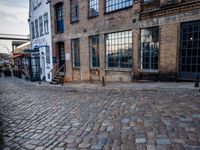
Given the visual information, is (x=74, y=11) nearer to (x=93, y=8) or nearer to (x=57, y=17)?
(x=93, y=8)

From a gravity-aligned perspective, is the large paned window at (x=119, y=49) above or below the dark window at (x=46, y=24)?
below

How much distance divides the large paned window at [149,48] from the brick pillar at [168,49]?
0.41 m

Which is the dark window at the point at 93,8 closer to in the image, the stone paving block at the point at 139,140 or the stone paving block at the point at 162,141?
the stone paving block at the point at 139,140

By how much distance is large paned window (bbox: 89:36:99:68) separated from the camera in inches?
547

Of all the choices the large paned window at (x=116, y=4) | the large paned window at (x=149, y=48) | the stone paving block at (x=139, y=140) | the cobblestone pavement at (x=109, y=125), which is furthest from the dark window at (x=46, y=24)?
the stone paving block at (x=139, y=140)

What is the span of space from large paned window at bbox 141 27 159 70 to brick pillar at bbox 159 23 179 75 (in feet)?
1.36

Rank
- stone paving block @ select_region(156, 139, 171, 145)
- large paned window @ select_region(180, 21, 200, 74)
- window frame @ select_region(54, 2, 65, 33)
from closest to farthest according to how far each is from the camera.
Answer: stone paving block @ select_region(156, 139, 171, 145)
large paned window @ select_region(180, 21, 200, 74)
window frame @ select_region(54, 2, 65, 33)

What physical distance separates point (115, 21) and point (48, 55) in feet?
32.7

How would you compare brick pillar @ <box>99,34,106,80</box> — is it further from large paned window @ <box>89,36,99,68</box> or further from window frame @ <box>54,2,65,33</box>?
window frame @ <box>54,2,65,33</box>

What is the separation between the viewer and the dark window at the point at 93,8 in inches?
535

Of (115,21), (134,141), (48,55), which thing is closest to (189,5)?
(115,21)

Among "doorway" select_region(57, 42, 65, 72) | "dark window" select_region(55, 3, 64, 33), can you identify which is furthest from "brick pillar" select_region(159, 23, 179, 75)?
"dark window" select_region(55, 3, 64, 33)

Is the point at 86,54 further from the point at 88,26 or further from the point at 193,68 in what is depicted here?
the point at 193,68

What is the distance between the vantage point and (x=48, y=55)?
762 inches
